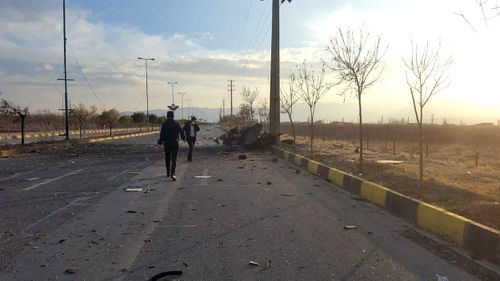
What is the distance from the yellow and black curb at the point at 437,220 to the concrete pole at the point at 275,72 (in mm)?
19428

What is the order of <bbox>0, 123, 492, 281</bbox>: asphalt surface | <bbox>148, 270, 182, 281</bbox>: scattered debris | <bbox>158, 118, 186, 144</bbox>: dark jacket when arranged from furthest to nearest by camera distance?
<bbox>158, 118, 186, 144</bbox>: dark jacket < <bbox>0, 123, 492, 281</bbox>: asphalt surface < <bbox>148, 270, 182, 281</bbox>: scattered debris

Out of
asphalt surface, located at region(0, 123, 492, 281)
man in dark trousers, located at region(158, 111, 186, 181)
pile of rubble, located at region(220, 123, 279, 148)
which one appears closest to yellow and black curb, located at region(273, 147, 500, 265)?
asphalt surface, located at region(0, 123, 492, 281)

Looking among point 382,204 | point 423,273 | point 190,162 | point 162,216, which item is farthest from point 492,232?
point 190,162

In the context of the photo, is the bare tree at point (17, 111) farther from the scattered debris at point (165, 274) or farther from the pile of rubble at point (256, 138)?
the scattered debris at point (165, 274)

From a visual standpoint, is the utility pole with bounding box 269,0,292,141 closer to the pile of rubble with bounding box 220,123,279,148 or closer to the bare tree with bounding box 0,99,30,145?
the pile of rubble with bounding box 220,123,279,148

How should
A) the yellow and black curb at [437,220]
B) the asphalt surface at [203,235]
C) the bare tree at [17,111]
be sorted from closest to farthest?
1. the asphalt surface at [203,235]
2. the yellow and black curb at [437,220]
3. the bare tree at [17,111]

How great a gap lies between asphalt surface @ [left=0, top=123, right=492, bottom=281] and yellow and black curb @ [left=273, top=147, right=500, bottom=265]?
339 millimetres

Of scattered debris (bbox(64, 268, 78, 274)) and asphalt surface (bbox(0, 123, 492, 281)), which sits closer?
scattered debris (bbox(64, 268, 78, 274))

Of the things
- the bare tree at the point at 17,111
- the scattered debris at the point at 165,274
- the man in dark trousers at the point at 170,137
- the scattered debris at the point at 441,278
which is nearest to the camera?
the scattered debris at the point at 165,274

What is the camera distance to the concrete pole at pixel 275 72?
3222 centimetres

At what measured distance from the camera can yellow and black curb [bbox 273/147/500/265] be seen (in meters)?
6.50

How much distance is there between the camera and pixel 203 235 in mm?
7145

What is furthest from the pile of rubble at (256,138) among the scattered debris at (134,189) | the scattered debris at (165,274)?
the scattered debris at (165,274)

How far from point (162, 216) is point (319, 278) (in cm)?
392
